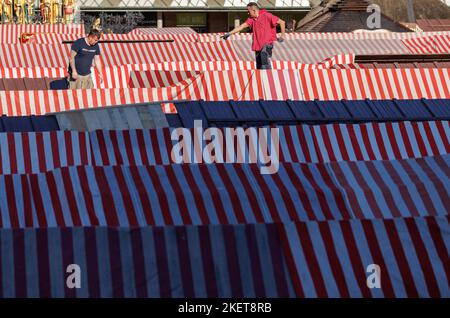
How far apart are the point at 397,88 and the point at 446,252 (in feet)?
30.8

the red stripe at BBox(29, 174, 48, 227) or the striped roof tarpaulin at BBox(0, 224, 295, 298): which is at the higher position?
the red stripe at BBox(29, 174, 48, 227)

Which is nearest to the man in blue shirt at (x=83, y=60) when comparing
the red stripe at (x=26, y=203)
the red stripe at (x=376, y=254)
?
the red stripe at (x=26, y=203)

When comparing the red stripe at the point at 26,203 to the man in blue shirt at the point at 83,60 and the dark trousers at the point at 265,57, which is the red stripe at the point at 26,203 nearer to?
the man in blue shirt at the point at 83,60

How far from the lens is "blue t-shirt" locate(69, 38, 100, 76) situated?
17875 mm

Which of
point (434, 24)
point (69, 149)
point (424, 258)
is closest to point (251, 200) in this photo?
point (424, 258)

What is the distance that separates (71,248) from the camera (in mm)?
6961

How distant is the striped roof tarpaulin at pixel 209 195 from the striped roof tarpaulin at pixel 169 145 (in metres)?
1.62

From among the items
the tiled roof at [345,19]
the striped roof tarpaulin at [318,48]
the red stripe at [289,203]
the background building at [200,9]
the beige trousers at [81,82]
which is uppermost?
the background building at [200,9]

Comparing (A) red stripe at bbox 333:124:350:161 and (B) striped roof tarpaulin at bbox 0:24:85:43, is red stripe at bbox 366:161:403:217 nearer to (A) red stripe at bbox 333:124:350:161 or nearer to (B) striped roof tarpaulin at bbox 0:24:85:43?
(A) red stripe at bbox 333:124:350:161

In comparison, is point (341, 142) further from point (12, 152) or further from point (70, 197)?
point (70, 197)

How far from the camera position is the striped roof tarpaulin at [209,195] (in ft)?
26.3

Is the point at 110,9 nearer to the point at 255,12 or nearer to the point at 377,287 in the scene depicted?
the point at 255,12

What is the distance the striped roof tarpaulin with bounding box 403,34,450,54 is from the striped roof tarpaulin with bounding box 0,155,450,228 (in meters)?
17.7

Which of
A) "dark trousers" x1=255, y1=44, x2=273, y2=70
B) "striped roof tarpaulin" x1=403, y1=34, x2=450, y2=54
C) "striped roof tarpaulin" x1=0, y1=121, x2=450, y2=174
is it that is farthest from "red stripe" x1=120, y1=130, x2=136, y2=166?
"striped roof tarpaulin" x1=403, y1=34, x2=450, y2=54
